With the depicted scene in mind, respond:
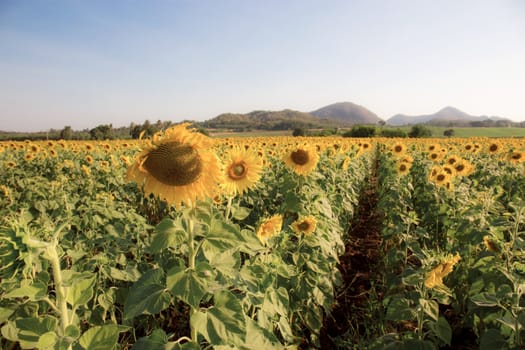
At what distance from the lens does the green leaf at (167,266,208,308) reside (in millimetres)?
1276

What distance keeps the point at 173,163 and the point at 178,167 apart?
33mm

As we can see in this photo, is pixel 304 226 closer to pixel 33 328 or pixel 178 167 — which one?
pixel 178 167

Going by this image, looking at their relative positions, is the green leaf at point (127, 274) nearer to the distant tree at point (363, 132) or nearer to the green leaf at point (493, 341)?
the green leaf at point (493, 341)

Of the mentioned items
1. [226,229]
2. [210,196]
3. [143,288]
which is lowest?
[143,288]

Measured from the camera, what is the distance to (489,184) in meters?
7.45

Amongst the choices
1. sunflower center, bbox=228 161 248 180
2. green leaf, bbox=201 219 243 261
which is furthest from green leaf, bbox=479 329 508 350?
sunflower center, bbox=228 161 248 180

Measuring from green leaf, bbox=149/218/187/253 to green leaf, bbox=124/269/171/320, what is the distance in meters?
0.18

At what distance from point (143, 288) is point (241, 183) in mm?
1691

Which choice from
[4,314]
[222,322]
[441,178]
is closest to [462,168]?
[441,178]

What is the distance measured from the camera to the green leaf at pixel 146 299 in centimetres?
131

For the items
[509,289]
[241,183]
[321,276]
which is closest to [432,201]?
[321,276]

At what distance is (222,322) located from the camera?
137cm

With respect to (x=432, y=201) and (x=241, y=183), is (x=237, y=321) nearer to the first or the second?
(x=241, y=183)

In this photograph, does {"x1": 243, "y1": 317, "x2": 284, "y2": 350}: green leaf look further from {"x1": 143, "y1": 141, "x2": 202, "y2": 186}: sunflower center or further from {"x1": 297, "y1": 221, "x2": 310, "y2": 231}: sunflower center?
{"x1": 297, "y1": 221, "x2": 310, "y2": 231}: sunflower center
